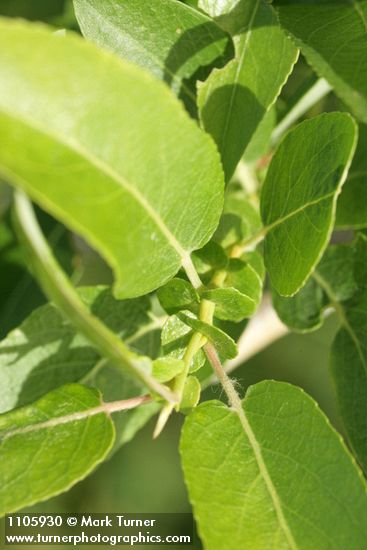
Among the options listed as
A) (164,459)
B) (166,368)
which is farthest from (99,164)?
(164,459)

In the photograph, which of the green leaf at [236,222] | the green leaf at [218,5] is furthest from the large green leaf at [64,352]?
the green leaf at [218,5]

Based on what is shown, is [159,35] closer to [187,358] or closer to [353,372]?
[187,358]

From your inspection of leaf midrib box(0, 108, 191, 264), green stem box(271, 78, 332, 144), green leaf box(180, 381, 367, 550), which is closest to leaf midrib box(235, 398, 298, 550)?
green leaf box(180, 381, 367, 550)

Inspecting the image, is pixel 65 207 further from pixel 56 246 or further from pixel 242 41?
pixel 56 246

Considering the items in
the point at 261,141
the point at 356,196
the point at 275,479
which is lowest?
the point at 275,479

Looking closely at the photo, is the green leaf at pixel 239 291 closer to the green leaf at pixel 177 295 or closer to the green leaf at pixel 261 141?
the green leaf at pixel 177 295

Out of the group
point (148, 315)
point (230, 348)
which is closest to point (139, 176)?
point (230, 348)
